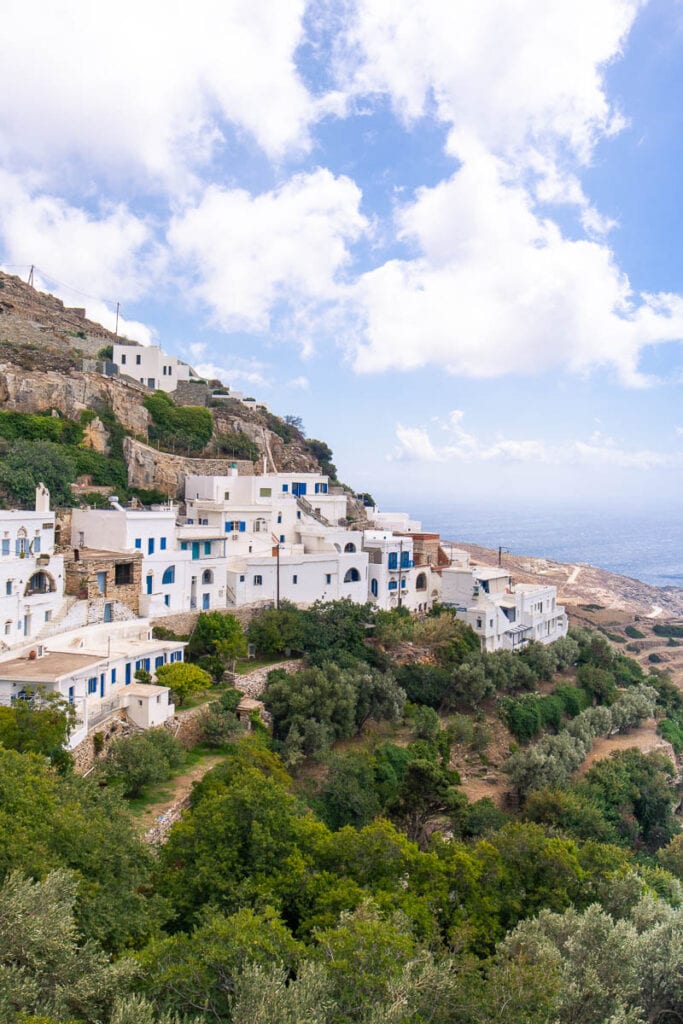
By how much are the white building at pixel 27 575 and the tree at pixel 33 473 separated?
5327 mm

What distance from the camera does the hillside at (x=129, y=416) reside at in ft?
141

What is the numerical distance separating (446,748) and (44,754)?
1834 cm

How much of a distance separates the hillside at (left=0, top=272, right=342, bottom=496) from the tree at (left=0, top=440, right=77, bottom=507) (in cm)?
439

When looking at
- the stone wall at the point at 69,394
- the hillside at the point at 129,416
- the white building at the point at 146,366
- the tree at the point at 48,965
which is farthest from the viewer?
the white building at the point at 146,366

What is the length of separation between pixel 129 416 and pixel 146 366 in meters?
8.85

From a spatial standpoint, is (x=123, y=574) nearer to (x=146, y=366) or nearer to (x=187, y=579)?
(x=187, y=579)

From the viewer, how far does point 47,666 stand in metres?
22.0

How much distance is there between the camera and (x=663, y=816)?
31.2 metres

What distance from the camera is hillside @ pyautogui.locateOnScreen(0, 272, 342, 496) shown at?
4309 centimetres

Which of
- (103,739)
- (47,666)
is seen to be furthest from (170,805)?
(47,666)

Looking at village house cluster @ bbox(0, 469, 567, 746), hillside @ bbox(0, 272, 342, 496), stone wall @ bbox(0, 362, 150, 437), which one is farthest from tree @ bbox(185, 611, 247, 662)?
stone wall @ bbox(0, 362, 150, 437)

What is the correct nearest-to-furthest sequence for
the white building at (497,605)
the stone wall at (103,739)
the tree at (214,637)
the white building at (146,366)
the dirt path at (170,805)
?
the dirt path at (170,805) → the stone wall at (103,739) → the tree at (214,637) → the white building at (497,605) → the white building at (146,366)

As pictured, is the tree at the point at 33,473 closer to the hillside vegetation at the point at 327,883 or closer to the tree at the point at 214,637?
the tree at the point at 214,637

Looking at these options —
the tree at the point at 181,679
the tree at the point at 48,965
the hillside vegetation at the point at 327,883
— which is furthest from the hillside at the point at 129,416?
the tree at the point at 48,965
